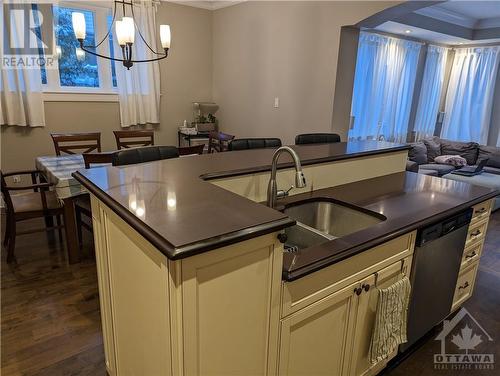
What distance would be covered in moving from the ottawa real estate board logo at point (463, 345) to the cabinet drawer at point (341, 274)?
84cm

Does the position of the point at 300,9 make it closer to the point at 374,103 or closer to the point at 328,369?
the point at 374,103

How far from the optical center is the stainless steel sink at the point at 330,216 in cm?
178

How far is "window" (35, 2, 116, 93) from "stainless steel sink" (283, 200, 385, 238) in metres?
3.50

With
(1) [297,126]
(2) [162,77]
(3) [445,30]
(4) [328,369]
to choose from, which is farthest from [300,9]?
(4) [328,369]

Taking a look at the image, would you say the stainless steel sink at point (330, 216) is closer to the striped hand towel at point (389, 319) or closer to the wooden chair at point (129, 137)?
the striped hand towel at point (389, 319)

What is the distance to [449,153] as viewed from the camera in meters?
5.76

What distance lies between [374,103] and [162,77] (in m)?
3.27

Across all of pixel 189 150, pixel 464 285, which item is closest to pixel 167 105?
pixel 189 150

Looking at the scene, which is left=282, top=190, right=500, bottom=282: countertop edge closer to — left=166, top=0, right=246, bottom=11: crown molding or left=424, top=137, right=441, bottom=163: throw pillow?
left=166, top=0, right=246, bottom=11: crown molding

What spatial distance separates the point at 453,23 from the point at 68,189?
18.9ft

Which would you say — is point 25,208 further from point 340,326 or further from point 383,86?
point 383,86

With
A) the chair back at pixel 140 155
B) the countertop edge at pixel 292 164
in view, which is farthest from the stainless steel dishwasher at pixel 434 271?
the chair back at pixel 140 155

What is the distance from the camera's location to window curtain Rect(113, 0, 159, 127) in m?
4.28

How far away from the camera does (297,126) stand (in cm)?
401
